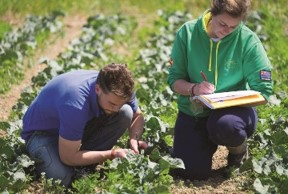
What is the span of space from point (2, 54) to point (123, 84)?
322 centimetres

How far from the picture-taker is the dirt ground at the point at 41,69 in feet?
15.3

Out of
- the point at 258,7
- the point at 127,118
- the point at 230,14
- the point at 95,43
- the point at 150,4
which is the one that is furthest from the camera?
the point at 150,4

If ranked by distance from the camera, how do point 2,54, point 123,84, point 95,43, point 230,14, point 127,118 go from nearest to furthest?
1. point 123,84
2. point 230,14
3. point 127,118
4. point 2,54
5. point 95,43

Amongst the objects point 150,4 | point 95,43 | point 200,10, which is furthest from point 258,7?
point 95,43

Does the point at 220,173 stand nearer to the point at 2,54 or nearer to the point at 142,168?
the point at 142,168

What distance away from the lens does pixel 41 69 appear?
7.27 meters

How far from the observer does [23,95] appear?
6.09 metres

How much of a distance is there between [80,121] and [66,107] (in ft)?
0.40

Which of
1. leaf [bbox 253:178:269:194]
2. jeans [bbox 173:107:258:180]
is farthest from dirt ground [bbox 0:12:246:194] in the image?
leaf [bbox 253:178:269:194]

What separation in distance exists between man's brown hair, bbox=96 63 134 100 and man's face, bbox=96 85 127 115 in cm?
3

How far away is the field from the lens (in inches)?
177

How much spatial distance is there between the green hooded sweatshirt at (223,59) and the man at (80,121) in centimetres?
46

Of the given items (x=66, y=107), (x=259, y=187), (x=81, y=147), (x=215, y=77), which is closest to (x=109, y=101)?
(x=66, y=107)

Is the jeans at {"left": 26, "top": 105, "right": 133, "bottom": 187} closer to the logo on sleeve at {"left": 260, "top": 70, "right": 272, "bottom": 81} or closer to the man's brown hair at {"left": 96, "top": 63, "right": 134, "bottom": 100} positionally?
the man's brown hair at {"left": 96, "top": 63, "right": 134, "bottom": 100}
